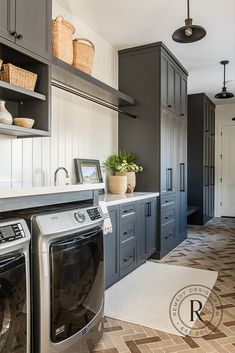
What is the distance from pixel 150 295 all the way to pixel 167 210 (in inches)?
65.5

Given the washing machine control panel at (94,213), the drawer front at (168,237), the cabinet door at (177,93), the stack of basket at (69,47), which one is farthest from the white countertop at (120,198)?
the cabinet door at (177,93)

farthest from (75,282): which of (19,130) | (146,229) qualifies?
(146,229)

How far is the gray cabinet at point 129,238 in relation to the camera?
9.60 feet

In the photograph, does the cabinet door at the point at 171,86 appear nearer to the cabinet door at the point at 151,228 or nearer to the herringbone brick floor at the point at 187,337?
the cabinet door at the point at 151,228

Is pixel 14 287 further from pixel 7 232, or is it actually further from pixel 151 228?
pixel 151 228

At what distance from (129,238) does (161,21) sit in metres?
2.46

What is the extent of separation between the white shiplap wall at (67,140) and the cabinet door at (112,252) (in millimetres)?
670

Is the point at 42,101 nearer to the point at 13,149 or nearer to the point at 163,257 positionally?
the point at 13,149

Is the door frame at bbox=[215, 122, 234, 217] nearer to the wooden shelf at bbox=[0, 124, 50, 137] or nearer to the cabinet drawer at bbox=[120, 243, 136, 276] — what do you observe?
the cabinet drawer at bbox=[120, 243, 136, 276]

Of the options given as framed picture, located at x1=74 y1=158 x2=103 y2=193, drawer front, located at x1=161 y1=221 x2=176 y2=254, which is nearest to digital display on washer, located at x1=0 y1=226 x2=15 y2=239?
framed picture, located at x1=74 y1=158 x2=103 y2=193

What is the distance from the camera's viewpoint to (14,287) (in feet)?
4.48

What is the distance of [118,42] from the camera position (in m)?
4.04

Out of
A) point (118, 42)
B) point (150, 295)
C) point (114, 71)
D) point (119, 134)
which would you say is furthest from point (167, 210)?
point (118, 42)

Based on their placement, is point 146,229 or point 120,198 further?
point 146,229
